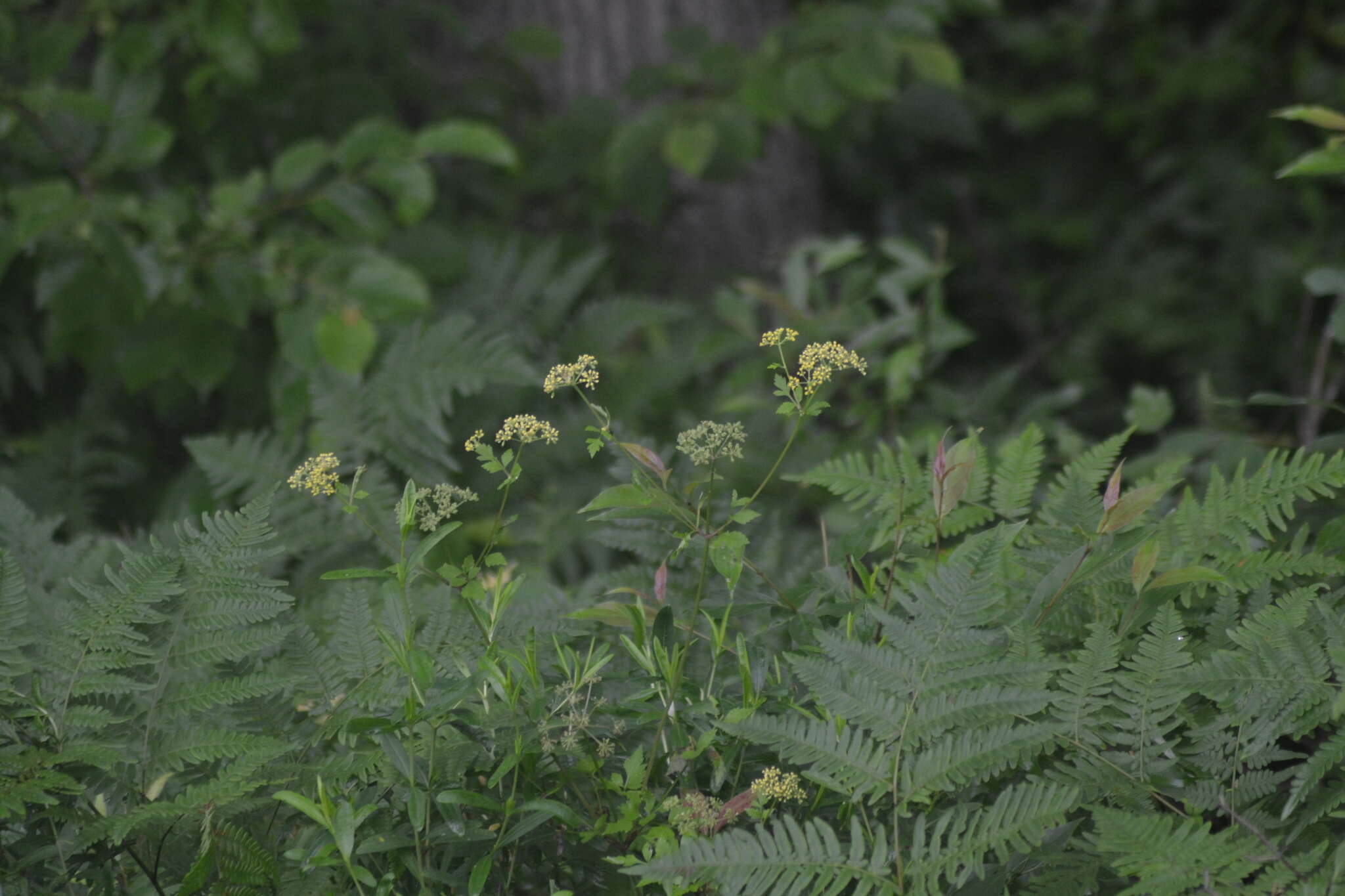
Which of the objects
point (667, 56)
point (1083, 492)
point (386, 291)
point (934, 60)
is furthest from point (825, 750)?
point (667, 56)

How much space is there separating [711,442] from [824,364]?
0.11 metres

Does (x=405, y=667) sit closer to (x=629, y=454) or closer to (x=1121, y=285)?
(x=629, y=454)

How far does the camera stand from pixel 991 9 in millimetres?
2594

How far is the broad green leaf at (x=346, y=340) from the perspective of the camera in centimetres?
184

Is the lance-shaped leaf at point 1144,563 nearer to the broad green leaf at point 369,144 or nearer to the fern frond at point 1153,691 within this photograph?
the fern frond at point 1153,691

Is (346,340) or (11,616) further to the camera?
(346,340)

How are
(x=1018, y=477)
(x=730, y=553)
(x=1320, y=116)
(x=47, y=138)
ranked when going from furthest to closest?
(x=47, y=138) → (x=1320, y=116) → (x=1018, y=477) → (x=730, y=553)

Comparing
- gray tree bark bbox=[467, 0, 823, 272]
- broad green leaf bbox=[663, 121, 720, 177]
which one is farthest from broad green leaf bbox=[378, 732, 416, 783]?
gray tree bark bbox=[467, 0, 823, 272]

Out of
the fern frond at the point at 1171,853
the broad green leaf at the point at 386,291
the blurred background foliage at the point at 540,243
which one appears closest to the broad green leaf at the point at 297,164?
the blurred background foliage at the point at 540,243

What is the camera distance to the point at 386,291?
203cm

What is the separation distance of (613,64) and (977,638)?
10.2ft

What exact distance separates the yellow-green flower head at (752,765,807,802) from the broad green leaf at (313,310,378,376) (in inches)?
52.5

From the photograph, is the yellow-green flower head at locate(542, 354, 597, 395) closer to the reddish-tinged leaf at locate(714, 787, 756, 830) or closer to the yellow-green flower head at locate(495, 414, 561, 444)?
the yellow-green flower head at locate(495, 414, 561, 444)

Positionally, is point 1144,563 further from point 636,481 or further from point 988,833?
point 636,481
